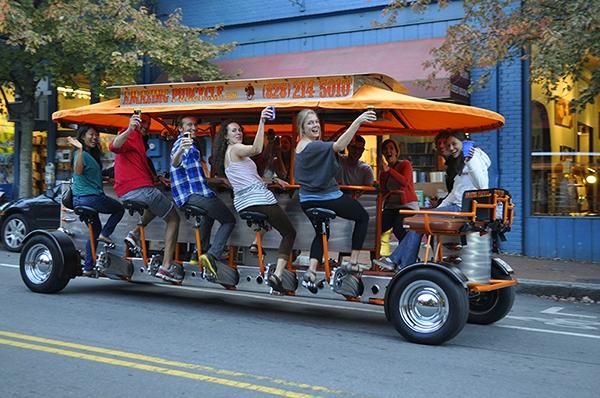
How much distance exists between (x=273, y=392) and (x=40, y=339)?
8.54 ft

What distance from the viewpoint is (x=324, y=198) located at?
723 centimetres

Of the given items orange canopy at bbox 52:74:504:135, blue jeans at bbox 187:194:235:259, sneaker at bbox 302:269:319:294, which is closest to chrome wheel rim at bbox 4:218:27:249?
orange canopy at bbox 52:74:504:135

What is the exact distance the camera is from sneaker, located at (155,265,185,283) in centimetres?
810

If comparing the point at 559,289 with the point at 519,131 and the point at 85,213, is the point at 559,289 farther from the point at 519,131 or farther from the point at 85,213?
the point at 85,213

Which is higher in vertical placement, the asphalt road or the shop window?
the shop window

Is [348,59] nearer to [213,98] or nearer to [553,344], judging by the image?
[213,98]

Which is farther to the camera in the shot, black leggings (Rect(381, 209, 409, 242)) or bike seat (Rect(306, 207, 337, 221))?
black leggings (Rect(381, 209, 409, 242))

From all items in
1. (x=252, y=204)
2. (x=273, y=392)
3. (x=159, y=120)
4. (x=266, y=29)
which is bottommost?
(x=273, y=392)

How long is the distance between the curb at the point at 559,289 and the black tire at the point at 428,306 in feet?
15.7

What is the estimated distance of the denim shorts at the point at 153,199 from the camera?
8.24 metres

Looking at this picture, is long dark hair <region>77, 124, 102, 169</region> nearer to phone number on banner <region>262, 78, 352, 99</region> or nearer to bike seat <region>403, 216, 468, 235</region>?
phone number on banner <region>262, 78, 352, 99</region>

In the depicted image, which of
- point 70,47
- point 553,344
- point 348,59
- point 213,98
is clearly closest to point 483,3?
point 348,59

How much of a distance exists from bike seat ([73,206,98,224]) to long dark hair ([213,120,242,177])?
1628 mm

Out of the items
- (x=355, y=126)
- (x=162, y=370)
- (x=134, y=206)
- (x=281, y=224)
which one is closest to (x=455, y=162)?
(x=355, y=126)
